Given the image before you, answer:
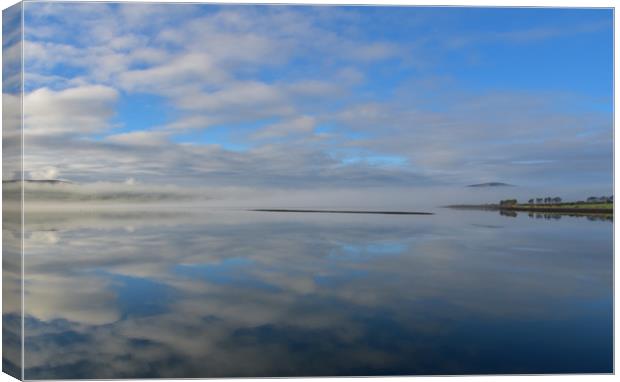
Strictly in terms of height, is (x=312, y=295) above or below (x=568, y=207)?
below

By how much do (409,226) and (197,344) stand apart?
4.91m

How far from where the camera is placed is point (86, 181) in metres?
7.18

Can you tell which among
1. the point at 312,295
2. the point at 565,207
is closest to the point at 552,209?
the point at 565,207

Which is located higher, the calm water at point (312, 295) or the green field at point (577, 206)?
the green field at point (577, 206)

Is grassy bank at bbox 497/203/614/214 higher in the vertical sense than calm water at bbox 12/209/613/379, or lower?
higher

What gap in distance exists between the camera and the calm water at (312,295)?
645 cm

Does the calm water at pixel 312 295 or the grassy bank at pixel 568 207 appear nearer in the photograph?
the calm water at pixel 312 295

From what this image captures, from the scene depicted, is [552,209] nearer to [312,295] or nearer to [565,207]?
[565,207]

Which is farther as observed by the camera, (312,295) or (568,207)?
(568,207)

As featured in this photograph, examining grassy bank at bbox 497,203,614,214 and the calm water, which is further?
grassy bank at bbox 497,203,614,214

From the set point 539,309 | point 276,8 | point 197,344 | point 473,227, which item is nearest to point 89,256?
point 197,344

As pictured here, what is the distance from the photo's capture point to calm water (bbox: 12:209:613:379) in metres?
6.45

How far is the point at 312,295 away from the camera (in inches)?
293

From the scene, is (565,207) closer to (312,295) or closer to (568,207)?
(568,207)
